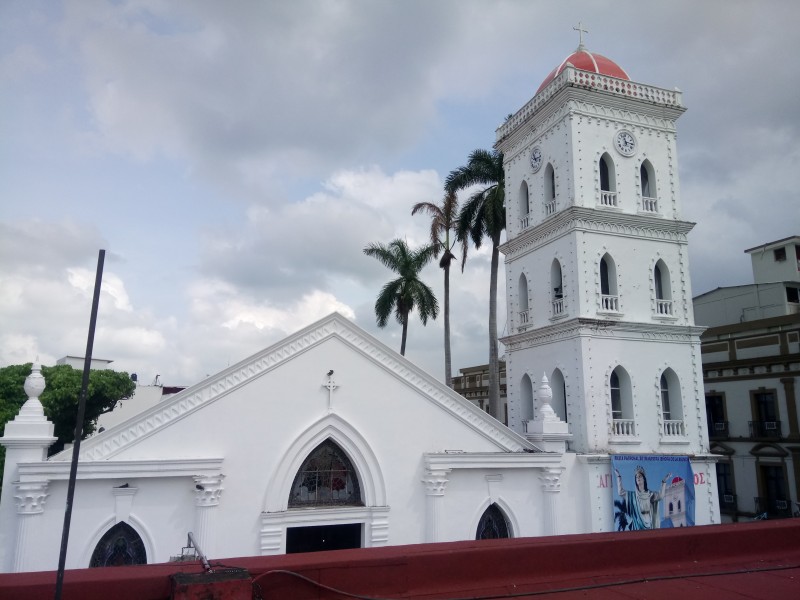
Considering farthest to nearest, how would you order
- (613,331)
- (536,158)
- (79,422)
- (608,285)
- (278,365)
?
(536,158), (608,285), (613,331), (278,365), (79,422)

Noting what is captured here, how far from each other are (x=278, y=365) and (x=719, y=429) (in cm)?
2615

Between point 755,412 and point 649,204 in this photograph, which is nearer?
point 649,204

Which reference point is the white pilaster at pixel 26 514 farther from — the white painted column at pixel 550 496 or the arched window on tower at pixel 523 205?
the arched window on tower at pixel 523 205

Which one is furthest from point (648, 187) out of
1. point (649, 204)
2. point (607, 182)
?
point (607, 182)

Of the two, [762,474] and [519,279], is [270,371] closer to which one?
[519,279]

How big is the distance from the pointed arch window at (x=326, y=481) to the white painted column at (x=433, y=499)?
5.63 ft

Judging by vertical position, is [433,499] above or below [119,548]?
above

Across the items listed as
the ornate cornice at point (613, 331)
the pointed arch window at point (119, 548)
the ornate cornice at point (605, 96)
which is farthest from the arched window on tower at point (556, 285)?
the pointed arch window at point (119, 548)

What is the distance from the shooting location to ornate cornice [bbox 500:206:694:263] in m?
20.1

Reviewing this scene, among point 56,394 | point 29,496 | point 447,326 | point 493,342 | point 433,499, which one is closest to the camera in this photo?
point 29,496

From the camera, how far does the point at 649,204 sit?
2148 cm

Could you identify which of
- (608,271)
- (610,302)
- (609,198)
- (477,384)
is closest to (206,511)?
(610,302)

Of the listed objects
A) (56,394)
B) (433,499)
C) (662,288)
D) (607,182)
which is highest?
(607,182)

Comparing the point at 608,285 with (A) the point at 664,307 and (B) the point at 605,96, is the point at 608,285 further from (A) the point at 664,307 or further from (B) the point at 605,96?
(B) the point at 605,96
